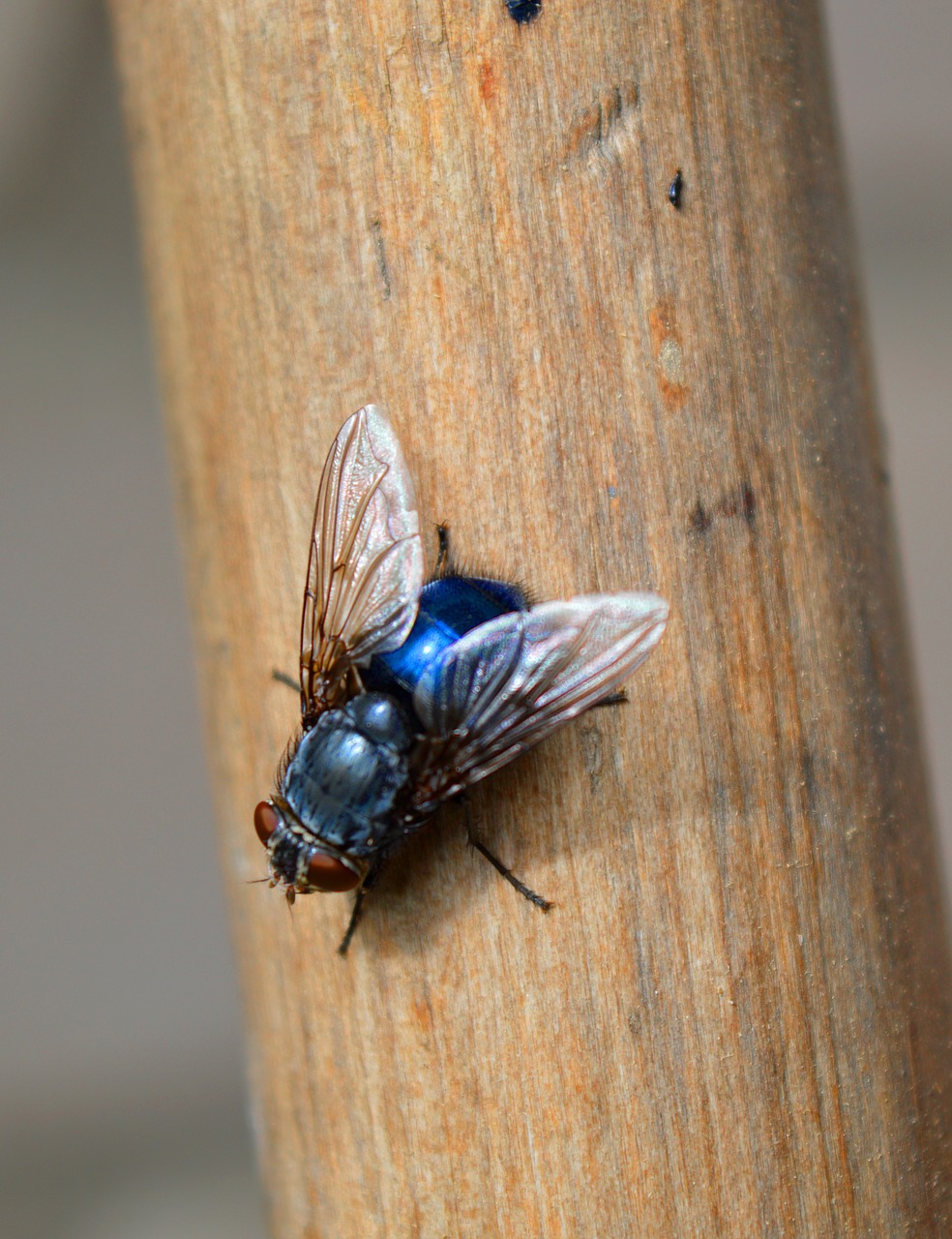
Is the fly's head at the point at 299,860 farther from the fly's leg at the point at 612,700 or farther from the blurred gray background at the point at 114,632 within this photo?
the blurred gray background at the point at 114,632

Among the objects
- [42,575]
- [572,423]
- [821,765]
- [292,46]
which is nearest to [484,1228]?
[821,765]

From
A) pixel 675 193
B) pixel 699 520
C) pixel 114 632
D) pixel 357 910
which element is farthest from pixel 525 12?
pixel 114 632

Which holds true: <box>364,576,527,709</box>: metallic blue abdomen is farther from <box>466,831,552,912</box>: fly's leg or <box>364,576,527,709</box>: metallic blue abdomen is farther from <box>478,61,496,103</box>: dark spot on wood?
<box>478,61,496,103</box>: dark spot on wood

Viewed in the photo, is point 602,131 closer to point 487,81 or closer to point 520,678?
point 487,81

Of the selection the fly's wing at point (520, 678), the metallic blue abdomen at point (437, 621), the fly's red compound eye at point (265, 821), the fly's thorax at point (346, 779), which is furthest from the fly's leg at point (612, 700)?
the fly's red compound eye at point (265, 821)

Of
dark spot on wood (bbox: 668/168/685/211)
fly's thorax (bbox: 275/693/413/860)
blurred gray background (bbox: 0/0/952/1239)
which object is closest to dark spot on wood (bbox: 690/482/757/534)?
dark spot on wood (bbox: 668/168/685/211)

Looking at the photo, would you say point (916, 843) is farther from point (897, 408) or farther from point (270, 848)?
point (897, 408)
